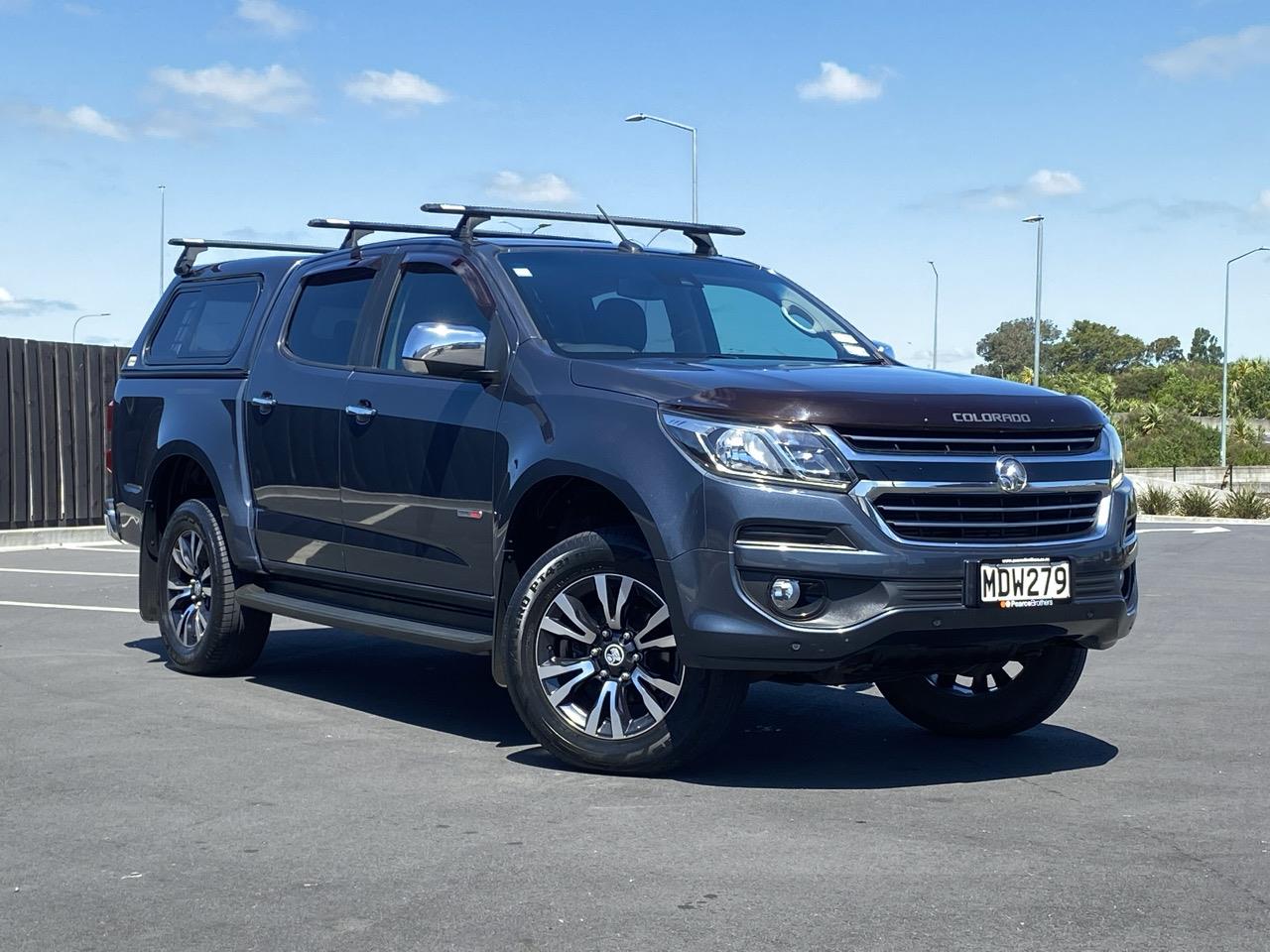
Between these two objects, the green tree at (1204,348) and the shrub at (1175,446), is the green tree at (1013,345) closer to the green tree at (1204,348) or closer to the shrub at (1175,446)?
the green tree at (1204,348)

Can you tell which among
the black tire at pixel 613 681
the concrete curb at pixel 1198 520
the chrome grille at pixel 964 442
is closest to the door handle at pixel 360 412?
the black tire at pixel 613 681

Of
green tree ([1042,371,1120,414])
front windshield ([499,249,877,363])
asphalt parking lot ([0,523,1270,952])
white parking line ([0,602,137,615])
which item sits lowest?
white parking line ([0,602,137,615])

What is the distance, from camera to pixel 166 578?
8922mm

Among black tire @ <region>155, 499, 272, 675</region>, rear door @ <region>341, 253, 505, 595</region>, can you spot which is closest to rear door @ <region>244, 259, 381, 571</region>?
rear door @ <region>341, 253, 505, 595</region>

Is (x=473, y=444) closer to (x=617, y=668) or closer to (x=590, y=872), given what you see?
(x=617, y=668)

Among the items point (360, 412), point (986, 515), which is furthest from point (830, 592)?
point (360, 412)

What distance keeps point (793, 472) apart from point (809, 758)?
1.43m

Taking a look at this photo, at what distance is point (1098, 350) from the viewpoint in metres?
166

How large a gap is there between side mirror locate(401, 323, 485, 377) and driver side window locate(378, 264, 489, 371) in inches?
16.1

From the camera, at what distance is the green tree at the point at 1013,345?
17300 centimetres

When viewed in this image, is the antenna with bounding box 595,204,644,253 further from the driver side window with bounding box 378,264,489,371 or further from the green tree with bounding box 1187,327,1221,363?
the green tree with bounding box 1187,327,1221,363

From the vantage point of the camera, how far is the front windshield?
689 cm

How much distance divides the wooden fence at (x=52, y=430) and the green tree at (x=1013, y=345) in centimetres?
15505

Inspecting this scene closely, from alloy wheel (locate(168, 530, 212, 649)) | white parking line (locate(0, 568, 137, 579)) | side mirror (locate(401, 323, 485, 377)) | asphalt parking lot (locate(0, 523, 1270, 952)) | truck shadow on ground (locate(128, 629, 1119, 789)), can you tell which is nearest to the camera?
asphalt parking lot (locate(0, 523, 1270, 952))
